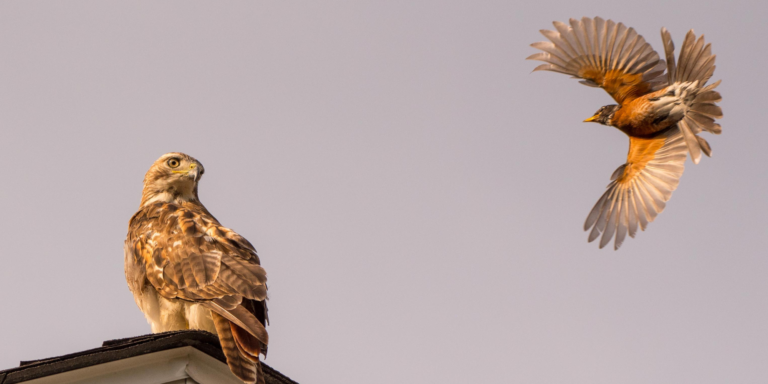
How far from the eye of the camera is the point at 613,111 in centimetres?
898

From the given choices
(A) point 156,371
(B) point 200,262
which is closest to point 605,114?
(B) point 200,262

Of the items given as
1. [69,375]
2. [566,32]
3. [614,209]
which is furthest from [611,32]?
[69,375]

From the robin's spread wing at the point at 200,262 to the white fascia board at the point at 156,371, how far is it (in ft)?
0.85

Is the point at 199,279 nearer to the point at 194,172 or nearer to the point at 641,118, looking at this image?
the point at 194,172

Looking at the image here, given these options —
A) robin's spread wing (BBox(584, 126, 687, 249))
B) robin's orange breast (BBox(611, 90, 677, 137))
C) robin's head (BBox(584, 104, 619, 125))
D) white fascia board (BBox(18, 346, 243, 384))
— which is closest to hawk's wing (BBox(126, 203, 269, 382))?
white fascia board (BBox(18, 346, 243, 384))

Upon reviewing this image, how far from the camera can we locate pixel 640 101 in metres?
8.61

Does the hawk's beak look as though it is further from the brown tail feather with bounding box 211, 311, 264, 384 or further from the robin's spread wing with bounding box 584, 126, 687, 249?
the robin's spread wing with bounding box 584, 126, 687, 249

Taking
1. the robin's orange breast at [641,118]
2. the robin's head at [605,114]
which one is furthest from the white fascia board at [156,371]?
the robin's head at [605,114]

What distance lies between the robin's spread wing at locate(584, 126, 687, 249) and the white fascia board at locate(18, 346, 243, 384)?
516 cm

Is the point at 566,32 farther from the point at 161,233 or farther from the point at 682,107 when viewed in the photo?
the point at 161,233

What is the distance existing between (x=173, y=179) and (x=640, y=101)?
5.09 meters

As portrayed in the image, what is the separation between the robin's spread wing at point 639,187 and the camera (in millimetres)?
8219

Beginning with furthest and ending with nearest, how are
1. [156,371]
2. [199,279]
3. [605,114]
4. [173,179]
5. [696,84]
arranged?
[605,114] < [696,84] < [173,179] < [199,279] < [156,371]

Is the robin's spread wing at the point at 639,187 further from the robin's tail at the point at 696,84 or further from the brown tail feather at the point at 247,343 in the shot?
the brown tail feather at the point at 247,343
